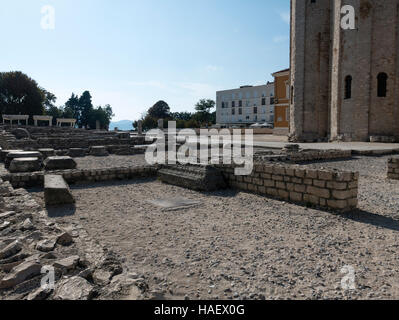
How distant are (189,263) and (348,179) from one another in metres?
3.28

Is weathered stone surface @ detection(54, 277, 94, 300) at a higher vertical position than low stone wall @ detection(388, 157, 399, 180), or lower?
lower

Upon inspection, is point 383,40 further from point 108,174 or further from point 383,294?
point 383,294

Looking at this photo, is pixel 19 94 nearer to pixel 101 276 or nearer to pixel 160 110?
pixel 160 110

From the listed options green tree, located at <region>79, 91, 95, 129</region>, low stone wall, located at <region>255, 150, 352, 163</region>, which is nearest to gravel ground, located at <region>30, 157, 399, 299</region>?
low stone wall, located at <region>255, 150, 352, 163</region>

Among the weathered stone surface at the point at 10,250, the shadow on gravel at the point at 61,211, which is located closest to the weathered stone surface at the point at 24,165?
the shadow on gravel at the point at 61,211

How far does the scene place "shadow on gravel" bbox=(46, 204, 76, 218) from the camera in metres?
5.24

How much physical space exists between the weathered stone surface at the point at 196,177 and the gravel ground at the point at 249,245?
2.59ft

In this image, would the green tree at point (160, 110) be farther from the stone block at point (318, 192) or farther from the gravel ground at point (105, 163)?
the stone block at point (318, 192)

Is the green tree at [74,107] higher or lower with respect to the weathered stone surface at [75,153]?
higher

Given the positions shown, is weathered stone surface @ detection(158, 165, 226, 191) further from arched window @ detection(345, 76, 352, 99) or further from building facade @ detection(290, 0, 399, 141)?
arched window @ detection(345, 76, 352, 99)

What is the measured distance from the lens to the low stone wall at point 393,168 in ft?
26.6

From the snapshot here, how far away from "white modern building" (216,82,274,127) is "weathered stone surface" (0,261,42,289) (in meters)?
60.5

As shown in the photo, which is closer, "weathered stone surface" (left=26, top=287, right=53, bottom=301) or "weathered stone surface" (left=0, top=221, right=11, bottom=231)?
"weathered stone surface" (left=26, top=287, right=53, bottom=301)

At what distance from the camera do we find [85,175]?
332 inches
